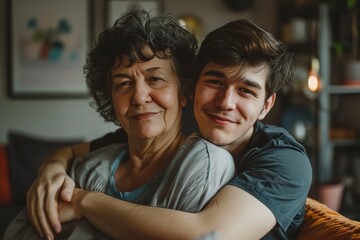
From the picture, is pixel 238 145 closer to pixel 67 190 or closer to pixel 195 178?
pixel 195 178

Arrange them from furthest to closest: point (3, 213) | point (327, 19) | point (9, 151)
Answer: point (327, 19), point (9, 151), point (3, 213)

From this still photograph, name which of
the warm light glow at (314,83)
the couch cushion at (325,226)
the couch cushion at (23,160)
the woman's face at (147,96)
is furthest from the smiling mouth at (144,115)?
the couch cushion at (23,160)

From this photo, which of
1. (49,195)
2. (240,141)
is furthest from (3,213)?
(240,141)

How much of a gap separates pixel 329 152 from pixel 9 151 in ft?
7.34

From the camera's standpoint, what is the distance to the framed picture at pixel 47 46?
4.18 metres

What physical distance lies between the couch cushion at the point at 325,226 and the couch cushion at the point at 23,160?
215 centimetres

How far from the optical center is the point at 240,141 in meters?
1.39

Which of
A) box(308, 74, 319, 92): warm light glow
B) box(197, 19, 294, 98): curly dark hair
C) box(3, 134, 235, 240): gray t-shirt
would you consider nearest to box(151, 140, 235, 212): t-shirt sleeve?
box(3, 134, 235, 240): gray t-shirt

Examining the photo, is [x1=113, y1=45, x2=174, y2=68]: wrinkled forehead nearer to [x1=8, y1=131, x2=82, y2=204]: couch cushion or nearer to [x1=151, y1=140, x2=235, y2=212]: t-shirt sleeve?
[x1=151, y1=140, x2=235, y2=212]: t-shirt sleeve

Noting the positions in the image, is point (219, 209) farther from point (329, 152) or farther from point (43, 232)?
point (329, 152)

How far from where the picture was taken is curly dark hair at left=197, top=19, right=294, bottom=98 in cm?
127

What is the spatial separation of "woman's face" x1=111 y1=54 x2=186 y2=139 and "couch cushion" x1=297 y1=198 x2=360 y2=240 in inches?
17.7

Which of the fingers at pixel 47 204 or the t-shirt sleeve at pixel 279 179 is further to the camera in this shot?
the fingers at pixel 47 204

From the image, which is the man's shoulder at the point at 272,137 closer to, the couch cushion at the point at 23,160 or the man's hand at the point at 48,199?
the man's hand at the point at 48,199
